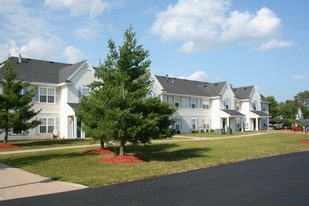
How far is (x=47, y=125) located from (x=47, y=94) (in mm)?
3246

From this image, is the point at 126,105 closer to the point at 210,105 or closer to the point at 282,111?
the point at 210,105

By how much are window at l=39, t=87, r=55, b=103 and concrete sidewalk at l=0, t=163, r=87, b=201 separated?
83.5 feet

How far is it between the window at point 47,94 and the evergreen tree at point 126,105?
771 inches

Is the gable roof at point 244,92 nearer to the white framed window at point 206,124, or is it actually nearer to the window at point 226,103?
the window at point 226,103

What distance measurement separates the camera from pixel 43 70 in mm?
41562

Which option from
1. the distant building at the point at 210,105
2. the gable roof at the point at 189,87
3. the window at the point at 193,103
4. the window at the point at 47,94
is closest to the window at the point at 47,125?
the window at the point at 47,94

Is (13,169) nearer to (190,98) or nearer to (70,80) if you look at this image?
(70,80)

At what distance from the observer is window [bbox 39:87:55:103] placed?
1544 inches

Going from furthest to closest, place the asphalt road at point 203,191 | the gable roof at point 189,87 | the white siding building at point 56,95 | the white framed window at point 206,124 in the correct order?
1. the white framed window at point 206,124
2. the gable roof at point 189,87
3. the white siding building at point 56,95
4. the asphalt road at point 203,191

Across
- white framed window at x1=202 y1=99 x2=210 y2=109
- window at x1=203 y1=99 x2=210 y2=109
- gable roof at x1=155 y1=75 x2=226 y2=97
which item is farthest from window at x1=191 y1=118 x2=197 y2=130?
gable roof at x1=155 y1=75 x2=226 y2=97

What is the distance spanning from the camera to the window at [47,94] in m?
39.2

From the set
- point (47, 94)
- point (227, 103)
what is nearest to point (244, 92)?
point (227, 103)

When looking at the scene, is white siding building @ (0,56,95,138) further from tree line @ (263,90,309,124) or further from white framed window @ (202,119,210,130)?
tree line @ (263,90,309,124)

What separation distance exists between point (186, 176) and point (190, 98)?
136 feet
